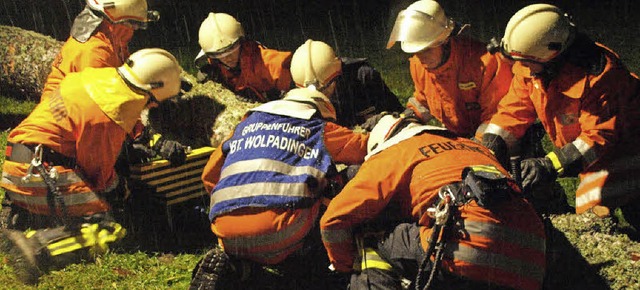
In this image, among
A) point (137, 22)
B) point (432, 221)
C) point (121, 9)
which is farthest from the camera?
point (137, 22)

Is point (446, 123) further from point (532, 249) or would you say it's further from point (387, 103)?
point (532, 249)

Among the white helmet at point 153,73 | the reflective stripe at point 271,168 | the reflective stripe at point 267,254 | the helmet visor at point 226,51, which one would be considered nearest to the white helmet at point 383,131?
the reflective stripe at point 271,168

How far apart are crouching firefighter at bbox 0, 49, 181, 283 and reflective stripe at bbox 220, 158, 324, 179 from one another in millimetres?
1184

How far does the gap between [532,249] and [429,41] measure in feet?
7.32

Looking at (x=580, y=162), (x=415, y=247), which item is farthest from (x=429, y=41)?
(x=415, y=247)

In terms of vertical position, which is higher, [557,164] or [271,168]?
[271,168]

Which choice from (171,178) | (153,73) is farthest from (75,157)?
(153,73)

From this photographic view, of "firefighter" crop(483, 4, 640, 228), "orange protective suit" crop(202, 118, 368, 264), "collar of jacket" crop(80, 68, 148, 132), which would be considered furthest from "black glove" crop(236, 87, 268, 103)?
"firefighter" crop(483, 4, 640, 228)

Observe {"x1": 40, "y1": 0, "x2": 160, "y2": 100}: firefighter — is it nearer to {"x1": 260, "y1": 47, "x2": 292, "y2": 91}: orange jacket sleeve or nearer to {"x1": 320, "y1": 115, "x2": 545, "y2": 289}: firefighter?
{"x1": 260, "y1": 47, "x2": 292, "y2": 91}: orange jacket sleeve

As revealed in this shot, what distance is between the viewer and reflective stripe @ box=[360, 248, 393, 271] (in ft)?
11.8

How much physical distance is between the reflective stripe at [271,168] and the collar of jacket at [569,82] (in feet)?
5.43

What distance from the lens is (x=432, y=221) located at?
344 cm

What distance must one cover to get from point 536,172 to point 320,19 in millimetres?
9784

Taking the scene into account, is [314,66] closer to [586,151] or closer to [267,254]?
[267,254]
